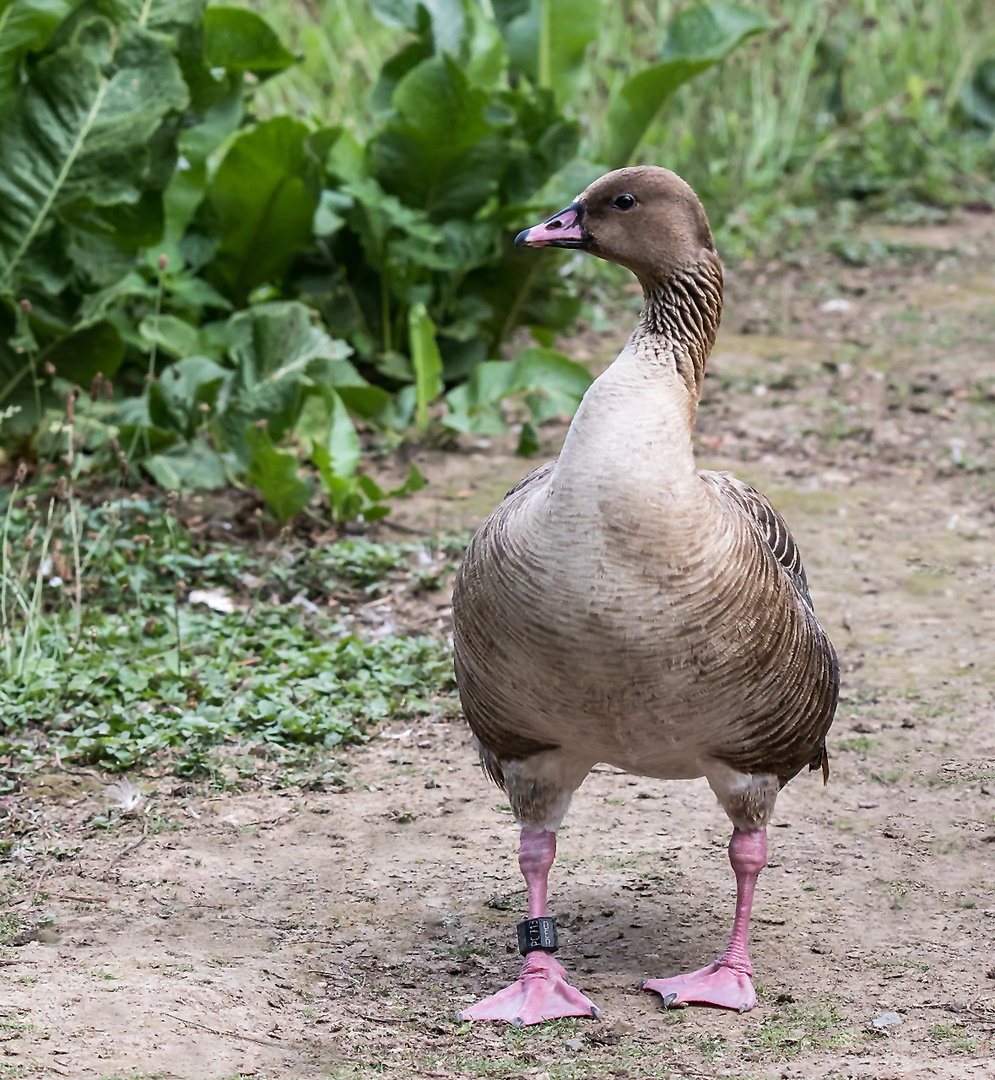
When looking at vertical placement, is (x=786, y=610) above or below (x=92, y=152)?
below

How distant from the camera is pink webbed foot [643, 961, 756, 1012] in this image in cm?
335

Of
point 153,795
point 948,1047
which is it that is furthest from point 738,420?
point 948,1047

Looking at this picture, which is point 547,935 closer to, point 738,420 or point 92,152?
point 92,152

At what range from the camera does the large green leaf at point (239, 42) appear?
6.73 m

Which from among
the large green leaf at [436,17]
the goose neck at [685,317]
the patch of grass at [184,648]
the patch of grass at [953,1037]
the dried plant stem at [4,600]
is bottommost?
the patch of grass at [953,1037]

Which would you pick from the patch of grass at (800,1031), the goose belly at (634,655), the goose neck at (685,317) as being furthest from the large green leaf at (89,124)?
the patch of grass at (800,1031)

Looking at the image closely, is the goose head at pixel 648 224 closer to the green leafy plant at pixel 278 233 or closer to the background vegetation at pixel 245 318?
the background vegetation at pixel 245 318

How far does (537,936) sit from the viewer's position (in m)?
3.44

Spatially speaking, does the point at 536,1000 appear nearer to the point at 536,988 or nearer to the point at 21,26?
the point at 536,988

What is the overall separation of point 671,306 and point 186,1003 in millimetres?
1955

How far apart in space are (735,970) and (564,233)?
73.2 inches

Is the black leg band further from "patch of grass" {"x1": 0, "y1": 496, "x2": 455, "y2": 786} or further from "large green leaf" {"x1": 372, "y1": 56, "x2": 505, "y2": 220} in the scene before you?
"large green leaf" {"x1": 372, "y1": 56, "x2": 505, "y2": 220}

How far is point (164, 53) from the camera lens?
6.09 m

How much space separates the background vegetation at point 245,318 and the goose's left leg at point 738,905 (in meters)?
1.71
